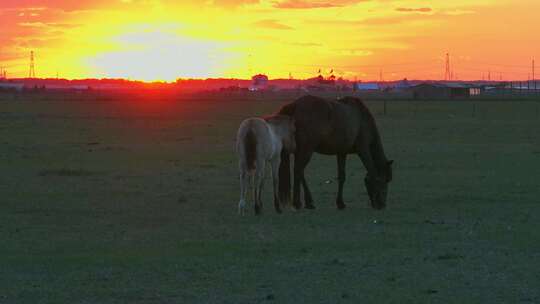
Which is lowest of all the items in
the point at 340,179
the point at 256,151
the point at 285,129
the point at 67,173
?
the point at 67,173

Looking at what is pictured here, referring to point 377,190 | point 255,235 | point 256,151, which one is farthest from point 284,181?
point 255,235

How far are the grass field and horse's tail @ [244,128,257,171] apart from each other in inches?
32.9

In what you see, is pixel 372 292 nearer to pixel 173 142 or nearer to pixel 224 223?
pixel 224 223

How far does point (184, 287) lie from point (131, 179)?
38.1ft

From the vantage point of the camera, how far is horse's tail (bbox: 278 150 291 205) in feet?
51.8

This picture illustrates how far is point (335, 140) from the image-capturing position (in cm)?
1645

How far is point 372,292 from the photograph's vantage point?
30.3ft

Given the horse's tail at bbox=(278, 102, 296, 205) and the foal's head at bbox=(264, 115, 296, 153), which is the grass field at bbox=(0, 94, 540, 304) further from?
the foal's head at bbox=(264, 115, 296, 153)

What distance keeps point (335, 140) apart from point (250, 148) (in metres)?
2.28

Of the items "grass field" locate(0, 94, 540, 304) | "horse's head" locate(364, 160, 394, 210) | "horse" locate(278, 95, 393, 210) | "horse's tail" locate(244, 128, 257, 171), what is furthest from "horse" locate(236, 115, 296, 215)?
"horse's head" locate(364, 160, 394, 210)

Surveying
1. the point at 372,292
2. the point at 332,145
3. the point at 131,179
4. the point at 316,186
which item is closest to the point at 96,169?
the point at 131,179

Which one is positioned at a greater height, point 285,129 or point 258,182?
point 285,129

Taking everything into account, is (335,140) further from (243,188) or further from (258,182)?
(243,188)

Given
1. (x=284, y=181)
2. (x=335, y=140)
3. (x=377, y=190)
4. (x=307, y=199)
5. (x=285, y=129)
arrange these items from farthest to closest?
1. (x=335, y=140)
2. (x=377, y=190)
3. (x=307, y=199)
4. (x=284, y=181)
5. (x=285, y=129)
